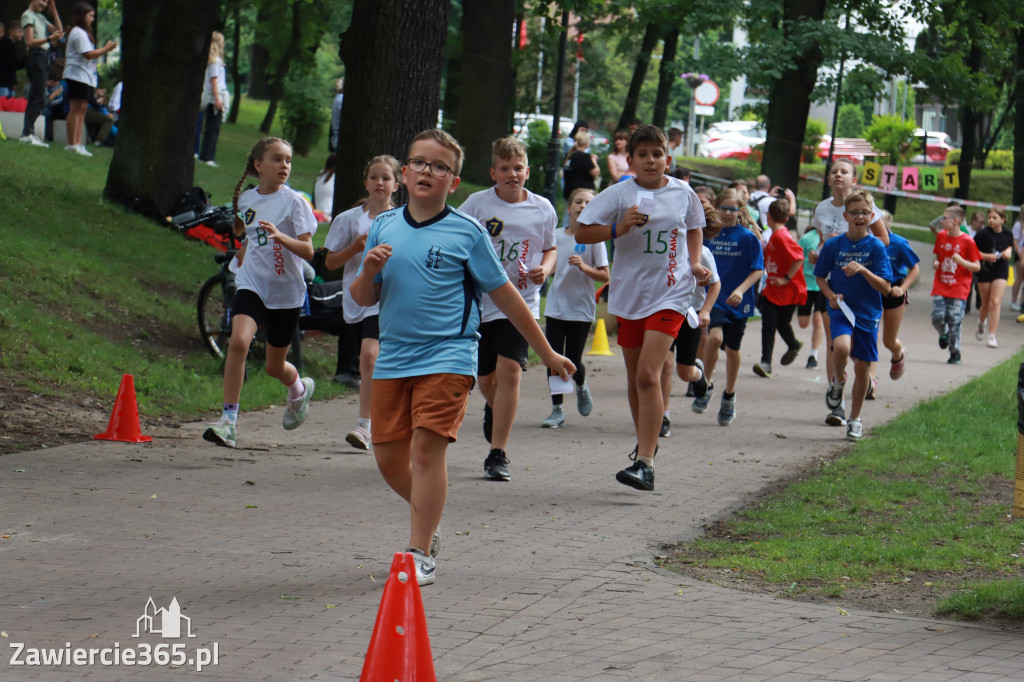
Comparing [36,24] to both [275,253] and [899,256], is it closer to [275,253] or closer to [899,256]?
[275,253]

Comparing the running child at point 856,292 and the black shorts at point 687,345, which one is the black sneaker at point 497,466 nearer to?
the black shorts at point 687,345

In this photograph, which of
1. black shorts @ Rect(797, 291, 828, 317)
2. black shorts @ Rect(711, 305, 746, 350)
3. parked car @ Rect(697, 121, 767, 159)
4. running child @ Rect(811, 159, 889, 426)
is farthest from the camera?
parked car @ Rect(697, 121, 767, 159)

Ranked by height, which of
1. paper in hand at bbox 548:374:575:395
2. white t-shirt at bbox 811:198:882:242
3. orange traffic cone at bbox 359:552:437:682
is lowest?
paper in hand at bbox 548:374:575:395

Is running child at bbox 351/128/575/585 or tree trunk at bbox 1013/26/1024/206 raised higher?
tree trunk at bbox 1013/26/1024/206

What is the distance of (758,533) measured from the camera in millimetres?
7348

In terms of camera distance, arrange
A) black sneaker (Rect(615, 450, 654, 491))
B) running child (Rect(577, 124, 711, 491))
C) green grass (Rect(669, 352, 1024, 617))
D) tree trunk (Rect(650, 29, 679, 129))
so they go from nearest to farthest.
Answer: green grass (Rect(669, 352, 1024, 617)) < black sneaker (Rect(615, 450, 654, 491)) < running child (Rect(577, 124, 711, 491)) < tree trunk (Rect(650, 29, 679, 129))

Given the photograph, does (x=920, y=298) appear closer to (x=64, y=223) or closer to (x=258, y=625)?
(x=64, y=223)

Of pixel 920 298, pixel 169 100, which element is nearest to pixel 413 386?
pixel 169 100

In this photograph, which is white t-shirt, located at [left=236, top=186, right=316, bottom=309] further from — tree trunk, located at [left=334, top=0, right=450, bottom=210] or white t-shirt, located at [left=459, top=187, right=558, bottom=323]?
tree trunk, located at [left=334, top=0, right=450, bottom=210]

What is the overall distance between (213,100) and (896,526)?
18.3 metres

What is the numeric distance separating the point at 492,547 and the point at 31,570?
214 centimetres

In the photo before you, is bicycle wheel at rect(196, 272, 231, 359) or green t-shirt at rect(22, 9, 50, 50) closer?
bicycle wheel at rect(196, 272, 231, 359)

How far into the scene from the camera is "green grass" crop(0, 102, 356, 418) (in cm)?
1077

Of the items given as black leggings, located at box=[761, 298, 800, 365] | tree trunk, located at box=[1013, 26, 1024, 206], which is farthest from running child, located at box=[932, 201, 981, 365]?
tree trunk, located at box=[1013, 26, 1024, 206]
